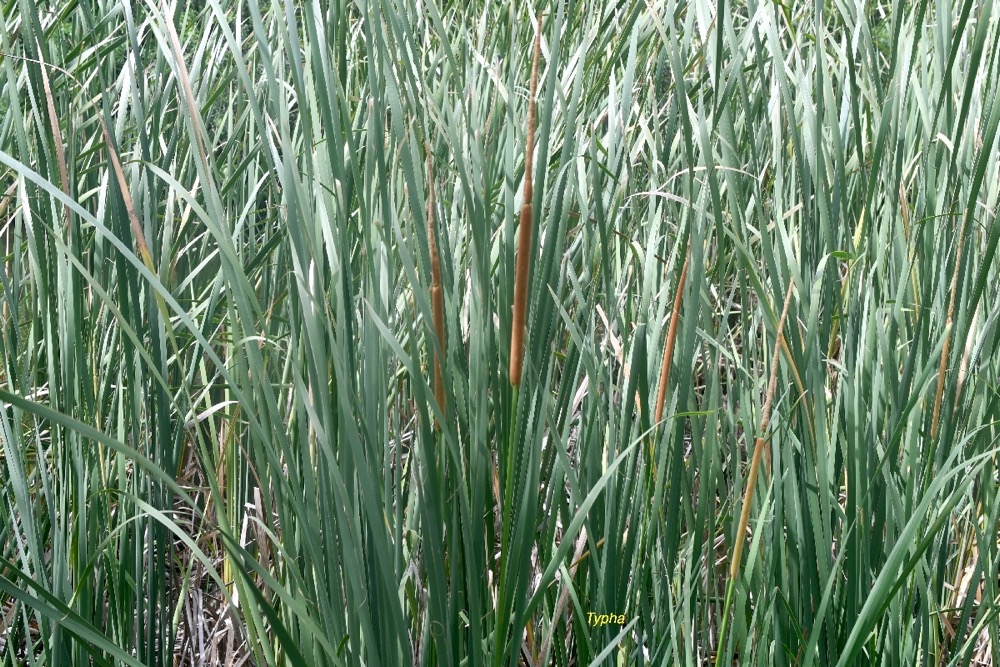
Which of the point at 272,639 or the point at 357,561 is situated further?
the point at 272,639

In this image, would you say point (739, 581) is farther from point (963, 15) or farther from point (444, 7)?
point (444, 7)

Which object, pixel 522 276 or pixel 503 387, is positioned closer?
pixel 522 276

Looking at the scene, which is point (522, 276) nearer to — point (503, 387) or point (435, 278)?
point (435, 278)

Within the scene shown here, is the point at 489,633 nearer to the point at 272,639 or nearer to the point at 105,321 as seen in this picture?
the point at 272,639

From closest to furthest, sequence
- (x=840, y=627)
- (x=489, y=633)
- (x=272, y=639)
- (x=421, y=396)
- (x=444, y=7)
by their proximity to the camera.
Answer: (x=421, y=396) → (x=489, y=633) → (x=840, y=627) → (x=272, y=639) → (x=444, y=7)

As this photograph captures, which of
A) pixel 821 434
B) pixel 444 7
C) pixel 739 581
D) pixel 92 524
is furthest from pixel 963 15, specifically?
pixel 444 7

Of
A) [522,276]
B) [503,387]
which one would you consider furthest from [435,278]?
[503,387]

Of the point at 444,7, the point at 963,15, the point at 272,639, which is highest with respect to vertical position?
the point at 444,7

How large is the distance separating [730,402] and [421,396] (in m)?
0.39

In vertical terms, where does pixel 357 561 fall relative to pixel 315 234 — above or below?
below

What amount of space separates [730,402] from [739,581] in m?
0.16

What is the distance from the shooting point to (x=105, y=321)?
1037mm

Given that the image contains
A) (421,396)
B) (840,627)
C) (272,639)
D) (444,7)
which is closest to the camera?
(421,396)

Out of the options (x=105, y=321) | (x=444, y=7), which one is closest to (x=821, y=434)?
(x=105, y=321)
